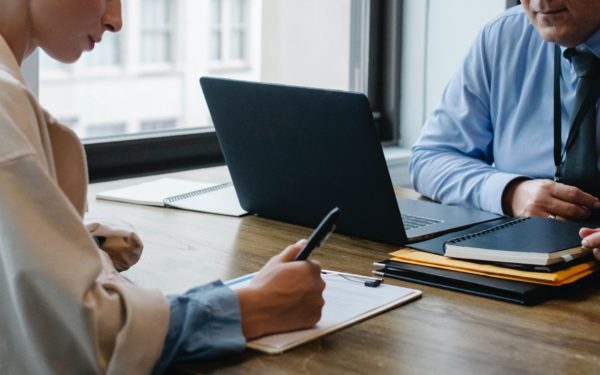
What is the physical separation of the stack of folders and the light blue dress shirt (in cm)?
52

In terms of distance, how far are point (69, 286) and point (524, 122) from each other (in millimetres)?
1456

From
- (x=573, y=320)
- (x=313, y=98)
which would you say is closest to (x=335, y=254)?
(x=313, y=98)

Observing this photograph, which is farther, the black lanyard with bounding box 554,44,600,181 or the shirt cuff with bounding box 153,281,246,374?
the black lanyard with bounding box 554,44,600,181

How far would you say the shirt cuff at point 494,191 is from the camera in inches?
79.2

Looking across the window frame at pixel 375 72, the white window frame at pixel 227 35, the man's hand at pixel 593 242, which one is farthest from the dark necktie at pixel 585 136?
the white window frame at pixel 227 35

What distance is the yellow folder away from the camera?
1.43 metres

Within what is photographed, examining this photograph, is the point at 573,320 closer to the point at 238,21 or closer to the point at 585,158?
the point at 585,158

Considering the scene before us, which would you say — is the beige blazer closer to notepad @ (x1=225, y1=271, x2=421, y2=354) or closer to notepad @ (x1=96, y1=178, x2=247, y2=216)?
notepad @ (x1=225, y1=271, x2=421, y2=354)

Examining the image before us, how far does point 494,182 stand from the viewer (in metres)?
2.04

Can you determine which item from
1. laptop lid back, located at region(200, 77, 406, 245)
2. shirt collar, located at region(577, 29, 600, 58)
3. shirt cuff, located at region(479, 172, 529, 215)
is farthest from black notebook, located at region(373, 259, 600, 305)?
shirt collar, located at region(577, 29, 600, 58)

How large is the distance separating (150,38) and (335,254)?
1467 mm

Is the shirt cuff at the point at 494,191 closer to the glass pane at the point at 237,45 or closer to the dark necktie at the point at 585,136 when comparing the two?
the dark necktie at the point at 585,136

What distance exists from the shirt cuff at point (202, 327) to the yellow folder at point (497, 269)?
1.43 ft

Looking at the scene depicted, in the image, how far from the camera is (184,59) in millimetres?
3029
